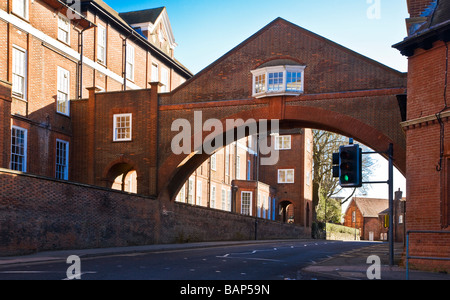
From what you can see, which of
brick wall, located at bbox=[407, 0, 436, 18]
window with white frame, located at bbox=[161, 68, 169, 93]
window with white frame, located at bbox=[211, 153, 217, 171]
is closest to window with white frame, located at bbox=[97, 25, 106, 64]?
window with white frame, located at bbox=[161, 68, 169, 93]

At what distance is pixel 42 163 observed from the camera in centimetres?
2736

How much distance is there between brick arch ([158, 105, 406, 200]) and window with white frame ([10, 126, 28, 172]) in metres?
6.72

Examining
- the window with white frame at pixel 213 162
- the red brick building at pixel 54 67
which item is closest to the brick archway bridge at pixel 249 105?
the red brick building at pixel 54 67

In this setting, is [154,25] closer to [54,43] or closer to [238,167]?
[54,43]

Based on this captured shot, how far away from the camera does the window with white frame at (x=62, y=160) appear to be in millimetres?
29109

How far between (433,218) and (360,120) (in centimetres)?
1122

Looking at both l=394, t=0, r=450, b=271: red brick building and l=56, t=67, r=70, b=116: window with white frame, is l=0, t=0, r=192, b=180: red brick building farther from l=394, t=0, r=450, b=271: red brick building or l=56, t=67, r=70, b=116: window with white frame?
l=394, t=0, r=450, b=271: red brick building

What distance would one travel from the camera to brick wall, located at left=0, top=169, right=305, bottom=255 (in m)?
18.0

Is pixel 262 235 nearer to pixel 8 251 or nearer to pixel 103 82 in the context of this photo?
pixel 103 82

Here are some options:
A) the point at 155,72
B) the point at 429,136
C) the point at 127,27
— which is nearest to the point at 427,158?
the point at 429,136

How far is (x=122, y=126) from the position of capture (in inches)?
1171

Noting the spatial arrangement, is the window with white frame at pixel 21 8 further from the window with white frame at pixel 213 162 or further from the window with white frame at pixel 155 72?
the window with white frame at pixel 213 162

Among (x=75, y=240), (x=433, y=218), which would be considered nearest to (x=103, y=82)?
(x=75, y=240)

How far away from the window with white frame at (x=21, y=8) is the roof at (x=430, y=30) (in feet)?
59.2
